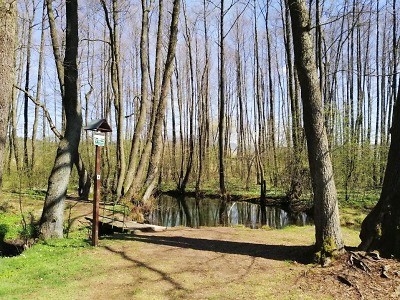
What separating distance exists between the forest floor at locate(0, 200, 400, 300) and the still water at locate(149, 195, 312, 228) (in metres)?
5.90

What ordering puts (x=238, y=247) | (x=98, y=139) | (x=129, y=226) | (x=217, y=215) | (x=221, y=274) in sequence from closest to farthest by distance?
(x=221, y=274)
(x=238, y=247)
(x=98, y=139)
(x=129, y=226)
(x=217, y=215)

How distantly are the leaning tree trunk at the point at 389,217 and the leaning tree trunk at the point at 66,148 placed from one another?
20.5 ft

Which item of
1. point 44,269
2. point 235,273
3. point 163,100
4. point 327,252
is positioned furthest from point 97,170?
point 163,100

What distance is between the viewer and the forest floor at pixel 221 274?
4.54 metres

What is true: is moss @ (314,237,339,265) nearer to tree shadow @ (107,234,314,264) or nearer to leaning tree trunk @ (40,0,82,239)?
tree shadow @ (107,234,314,264)

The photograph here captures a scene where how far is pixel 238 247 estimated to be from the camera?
266 inches

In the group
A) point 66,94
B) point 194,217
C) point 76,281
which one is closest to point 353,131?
point 194,217

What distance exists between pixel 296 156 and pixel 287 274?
9.52 metres

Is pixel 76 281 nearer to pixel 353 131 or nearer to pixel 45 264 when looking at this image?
pixel 45 264

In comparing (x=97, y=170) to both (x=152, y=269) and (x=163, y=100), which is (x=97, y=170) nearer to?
(x=152, y=269)

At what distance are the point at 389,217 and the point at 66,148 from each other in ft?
22.0

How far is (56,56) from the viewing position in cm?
902

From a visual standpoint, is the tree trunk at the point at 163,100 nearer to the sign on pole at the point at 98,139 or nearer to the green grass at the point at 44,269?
the sign on pole at the point at 98,139

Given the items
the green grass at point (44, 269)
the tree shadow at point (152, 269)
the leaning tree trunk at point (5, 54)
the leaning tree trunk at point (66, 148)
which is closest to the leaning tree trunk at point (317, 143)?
the tree shadow at point (152, 269)
